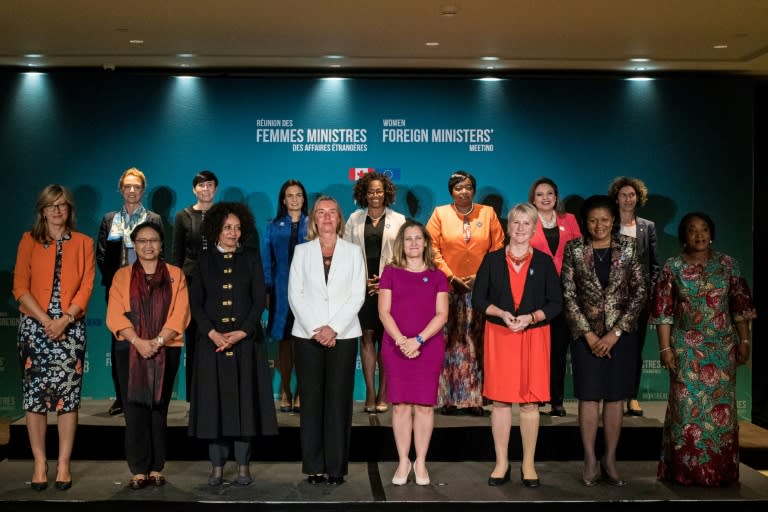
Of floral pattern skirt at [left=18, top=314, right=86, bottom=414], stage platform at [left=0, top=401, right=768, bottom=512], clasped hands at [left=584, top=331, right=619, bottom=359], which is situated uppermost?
clasped hands at [left=584, top=331, right=619, bottom=359]

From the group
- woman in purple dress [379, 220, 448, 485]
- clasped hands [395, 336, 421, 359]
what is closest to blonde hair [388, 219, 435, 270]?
woman in purple dress [379, 220, 448, 485]

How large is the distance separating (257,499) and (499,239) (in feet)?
8.43

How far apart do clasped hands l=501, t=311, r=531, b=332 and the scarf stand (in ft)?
8.87

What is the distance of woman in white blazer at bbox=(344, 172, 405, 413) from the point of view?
21.0ft

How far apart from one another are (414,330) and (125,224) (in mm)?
2323

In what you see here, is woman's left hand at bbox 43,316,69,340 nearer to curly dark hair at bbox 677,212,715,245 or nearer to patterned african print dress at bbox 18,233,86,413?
patterned african print dress at bbox 18,233,86,413

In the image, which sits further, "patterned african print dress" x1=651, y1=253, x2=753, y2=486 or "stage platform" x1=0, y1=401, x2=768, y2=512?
"patterned african print dress" x1=651, y1=253, x2=753, y2=486

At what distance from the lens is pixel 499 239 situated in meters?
6.54

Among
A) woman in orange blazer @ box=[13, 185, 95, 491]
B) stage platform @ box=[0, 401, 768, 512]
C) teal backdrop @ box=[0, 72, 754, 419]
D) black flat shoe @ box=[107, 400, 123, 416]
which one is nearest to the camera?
stage platform @ box=[0, 401, 768, 512]

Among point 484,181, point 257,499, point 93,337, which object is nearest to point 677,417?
point 257,499

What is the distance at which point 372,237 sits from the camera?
645 cm

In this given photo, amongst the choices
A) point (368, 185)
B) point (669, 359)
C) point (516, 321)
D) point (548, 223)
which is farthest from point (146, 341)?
point (669, 359)

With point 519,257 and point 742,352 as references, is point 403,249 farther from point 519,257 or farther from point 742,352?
point 742,352

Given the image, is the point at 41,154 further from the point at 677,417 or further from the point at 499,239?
the point at 677,417
